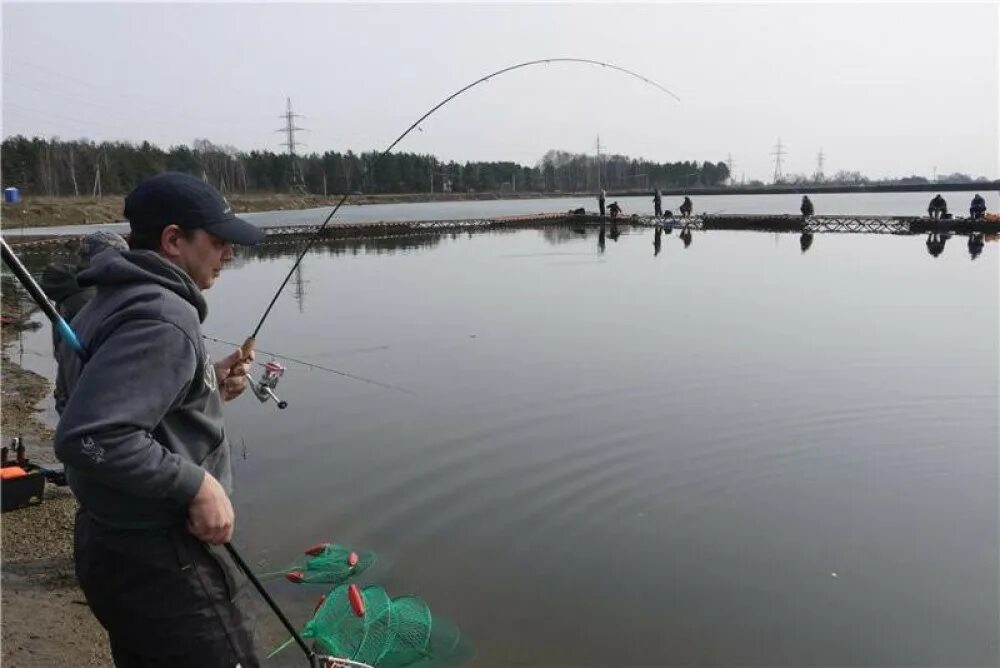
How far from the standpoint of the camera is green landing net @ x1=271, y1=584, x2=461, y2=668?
435 centimetres

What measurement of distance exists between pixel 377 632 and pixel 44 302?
2.99 meters

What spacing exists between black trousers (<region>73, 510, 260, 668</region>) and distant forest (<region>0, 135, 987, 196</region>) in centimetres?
339

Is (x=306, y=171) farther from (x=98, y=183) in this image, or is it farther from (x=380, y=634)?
(x=380, y=634)

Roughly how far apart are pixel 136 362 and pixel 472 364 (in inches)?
396

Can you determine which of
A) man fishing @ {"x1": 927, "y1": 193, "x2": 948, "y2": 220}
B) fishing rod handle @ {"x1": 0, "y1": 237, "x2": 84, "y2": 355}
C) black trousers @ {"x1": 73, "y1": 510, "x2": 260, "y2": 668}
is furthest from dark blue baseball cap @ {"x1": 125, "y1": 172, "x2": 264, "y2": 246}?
man fishing @ {"x1": 927, "y1": 193, "x2": 948, "y2": 220}

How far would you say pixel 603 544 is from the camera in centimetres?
603

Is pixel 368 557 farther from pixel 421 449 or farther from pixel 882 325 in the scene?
pixel 882 325

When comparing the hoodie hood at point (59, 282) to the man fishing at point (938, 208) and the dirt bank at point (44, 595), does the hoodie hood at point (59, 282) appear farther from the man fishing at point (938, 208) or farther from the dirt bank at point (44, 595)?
the man fishing at point (938, 208)

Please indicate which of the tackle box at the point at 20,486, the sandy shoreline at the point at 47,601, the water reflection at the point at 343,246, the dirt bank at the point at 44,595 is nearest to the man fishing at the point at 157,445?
the sandy shoreline at the point at 47,601

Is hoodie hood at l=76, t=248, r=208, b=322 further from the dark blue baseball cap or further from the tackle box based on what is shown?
the tackle box

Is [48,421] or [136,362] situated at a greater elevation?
[136,362]

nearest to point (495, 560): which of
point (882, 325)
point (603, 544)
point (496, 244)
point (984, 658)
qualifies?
point (603, 544)

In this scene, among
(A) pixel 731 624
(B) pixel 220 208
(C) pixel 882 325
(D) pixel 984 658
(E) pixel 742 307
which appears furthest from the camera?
(E) pixel 742 307

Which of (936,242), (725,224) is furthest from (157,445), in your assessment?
(725,224)
